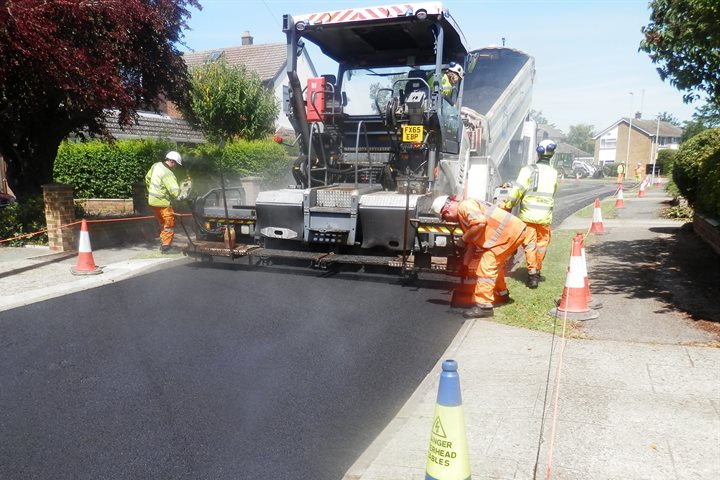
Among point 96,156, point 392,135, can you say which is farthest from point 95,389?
point 96,156

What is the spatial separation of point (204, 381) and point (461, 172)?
4.85m

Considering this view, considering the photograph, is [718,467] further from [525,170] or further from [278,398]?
[525,170]

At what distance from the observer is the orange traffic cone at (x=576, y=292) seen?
560cm

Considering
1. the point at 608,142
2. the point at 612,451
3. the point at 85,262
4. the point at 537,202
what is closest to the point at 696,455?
the point at 612,451

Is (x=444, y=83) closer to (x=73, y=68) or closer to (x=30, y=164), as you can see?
(x=73, y=68)

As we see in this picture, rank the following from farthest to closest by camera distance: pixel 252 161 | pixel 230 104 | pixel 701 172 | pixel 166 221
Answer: pixel 230 104 < pixel 252 161 < pixel 701 172 < pixel 166 221

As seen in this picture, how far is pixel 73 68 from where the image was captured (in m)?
8.02

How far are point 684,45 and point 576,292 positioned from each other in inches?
113

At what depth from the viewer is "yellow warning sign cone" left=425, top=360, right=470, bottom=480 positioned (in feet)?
7.77

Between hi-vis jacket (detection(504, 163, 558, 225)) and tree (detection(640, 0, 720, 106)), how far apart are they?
1661mm

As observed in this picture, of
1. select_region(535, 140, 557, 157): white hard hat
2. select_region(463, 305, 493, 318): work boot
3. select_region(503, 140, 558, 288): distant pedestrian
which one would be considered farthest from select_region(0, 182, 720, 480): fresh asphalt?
select_region(535, 140, 557, 157): white hard hat

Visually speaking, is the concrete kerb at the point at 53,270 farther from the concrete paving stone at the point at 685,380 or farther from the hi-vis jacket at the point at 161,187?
the concrete paving stone at the point at 685,380

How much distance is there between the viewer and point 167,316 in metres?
5.74

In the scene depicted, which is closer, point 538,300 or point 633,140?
point 538,300
